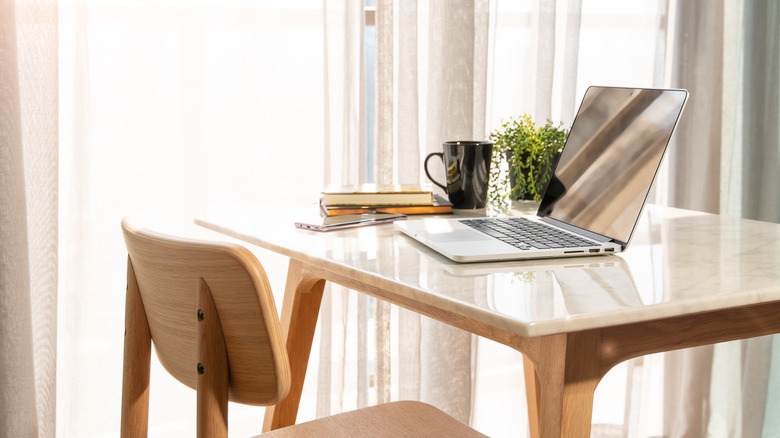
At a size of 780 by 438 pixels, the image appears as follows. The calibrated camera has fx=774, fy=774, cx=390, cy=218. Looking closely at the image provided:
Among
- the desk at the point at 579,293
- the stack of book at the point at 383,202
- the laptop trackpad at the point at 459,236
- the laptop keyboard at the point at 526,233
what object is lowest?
the desk at the point at 579,293

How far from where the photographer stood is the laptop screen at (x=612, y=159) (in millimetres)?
1022

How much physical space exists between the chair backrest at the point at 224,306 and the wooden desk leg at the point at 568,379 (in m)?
0.27

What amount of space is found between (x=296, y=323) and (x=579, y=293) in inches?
27.1

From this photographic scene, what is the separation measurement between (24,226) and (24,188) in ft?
0.23

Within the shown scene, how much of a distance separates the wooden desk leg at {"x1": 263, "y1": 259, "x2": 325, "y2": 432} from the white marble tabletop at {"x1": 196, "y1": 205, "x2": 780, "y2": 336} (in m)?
0.16

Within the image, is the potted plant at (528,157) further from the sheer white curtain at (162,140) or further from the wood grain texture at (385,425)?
the sheer white curtain at (162,140)

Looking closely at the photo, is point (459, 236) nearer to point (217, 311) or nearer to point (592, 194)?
point (592, 194)

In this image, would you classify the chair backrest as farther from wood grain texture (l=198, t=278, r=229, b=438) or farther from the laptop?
the laptop

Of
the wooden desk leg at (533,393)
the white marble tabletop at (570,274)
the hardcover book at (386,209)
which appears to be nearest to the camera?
the white marble tabletop at (570,274)

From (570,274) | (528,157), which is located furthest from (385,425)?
(528,157)

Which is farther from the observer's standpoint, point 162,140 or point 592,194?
point 162,140

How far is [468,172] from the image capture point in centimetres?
133

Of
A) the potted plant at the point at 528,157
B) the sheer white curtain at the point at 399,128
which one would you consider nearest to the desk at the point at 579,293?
the potted plant at the point at 528,157

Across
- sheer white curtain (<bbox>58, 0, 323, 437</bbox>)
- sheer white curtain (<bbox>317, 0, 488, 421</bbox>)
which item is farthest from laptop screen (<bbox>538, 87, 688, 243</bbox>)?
sheer white curtain (<bbox>58, 0, 323, 437</bbox>)
